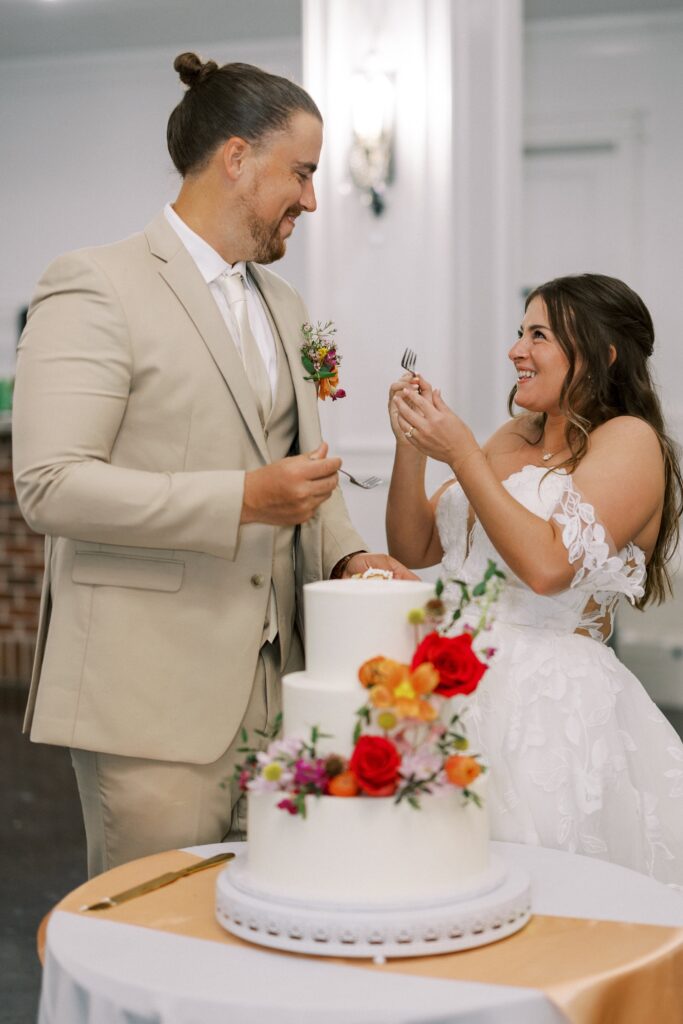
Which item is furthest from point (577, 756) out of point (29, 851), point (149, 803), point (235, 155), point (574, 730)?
point (29, 851)

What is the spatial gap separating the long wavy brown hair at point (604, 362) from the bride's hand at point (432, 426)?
11.7 inches

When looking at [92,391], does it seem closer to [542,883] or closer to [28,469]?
[28,469]

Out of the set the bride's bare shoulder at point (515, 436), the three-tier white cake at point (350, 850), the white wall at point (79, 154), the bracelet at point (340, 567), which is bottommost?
the three-tier white cake at point (350, 850)

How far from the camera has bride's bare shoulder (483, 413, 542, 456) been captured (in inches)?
105

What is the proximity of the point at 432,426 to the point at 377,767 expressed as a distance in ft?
3.31

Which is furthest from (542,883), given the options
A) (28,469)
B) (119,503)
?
(28,469)

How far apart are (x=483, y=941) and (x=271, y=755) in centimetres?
34

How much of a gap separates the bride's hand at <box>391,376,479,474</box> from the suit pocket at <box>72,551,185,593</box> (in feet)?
1.97

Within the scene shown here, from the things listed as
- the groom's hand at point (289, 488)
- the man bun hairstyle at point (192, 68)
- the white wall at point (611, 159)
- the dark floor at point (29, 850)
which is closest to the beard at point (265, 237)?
the man bun hairstyle at point (192, 68)

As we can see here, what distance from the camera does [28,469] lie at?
1920mm

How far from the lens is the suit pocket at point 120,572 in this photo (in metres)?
2.02

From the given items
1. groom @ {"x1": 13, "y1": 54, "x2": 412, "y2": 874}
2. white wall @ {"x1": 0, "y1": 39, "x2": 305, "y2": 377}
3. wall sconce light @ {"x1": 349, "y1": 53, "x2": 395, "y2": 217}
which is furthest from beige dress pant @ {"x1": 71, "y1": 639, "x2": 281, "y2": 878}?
white wall @ {"x1": 0, "y1": 39, "x2": 305, "y2": 377}

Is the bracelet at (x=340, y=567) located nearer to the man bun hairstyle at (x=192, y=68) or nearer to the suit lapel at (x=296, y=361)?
the suit lapel at (x=296, y=361)

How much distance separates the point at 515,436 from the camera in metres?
2.70
